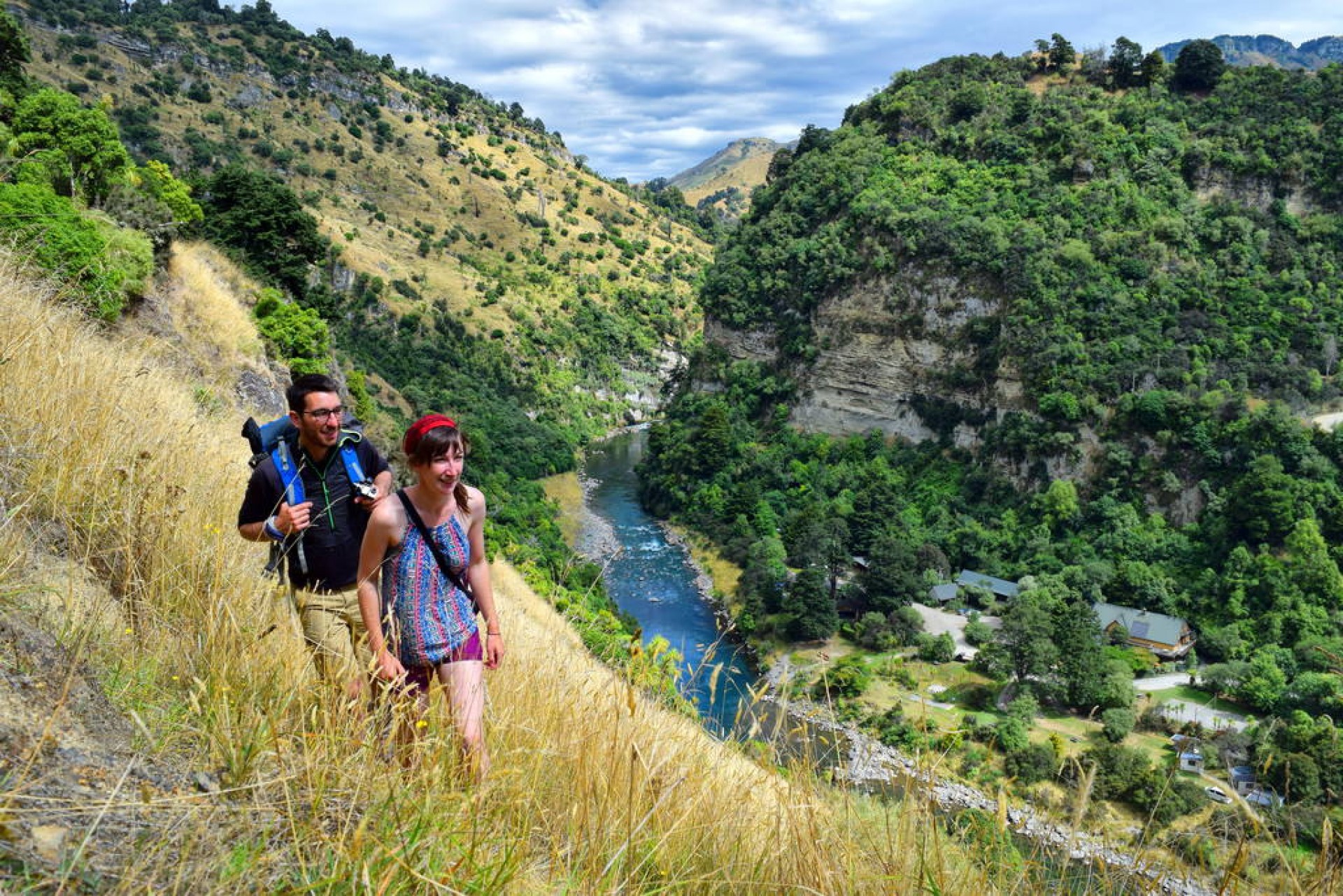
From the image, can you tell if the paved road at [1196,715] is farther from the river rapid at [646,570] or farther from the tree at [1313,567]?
the river rapid at [646,570]

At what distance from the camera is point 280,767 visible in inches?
52.0

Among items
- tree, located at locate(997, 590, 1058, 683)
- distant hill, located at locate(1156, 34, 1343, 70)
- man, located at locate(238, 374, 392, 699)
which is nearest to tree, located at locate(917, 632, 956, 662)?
tree, located at locate(997, 590, 1058, 683)

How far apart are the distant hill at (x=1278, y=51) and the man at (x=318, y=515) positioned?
126708mm

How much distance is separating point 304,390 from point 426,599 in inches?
33.2

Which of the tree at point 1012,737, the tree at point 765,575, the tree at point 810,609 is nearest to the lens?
the tree at point 1012,737

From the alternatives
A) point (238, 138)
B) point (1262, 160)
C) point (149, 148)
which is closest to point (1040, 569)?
point (1262, 160)

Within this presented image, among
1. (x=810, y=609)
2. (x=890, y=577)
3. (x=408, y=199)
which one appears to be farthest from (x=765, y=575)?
(x=408, y=199)

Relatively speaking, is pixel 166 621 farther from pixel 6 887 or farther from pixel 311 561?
pixel 6 887

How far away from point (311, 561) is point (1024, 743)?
19576 millimetres

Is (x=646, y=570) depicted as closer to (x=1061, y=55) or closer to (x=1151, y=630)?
(x=1151, y=630)

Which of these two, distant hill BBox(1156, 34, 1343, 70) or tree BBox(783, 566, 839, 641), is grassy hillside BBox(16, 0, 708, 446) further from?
distant hill BBox(1156, 34, 1343, 70)

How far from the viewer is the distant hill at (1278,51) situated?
128750 mm

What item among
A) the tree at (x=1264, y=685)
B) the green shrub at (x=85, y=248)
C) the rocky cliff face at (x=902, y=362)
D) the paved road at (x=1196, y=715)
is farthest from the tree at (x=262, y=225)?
the rocky cliff face at (x=902, y=362)

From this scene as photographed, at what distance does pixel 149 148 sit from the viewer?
45188 millimetres
